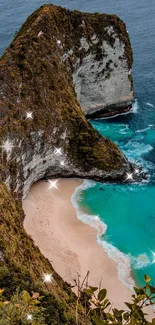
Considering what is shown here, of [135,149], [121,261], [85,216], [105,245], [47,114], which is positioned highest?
[47,114]

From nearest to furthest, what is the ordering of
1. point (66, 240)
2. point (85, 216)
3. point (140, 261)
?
point (140, 261) < point (66, 240) < point (85, 216)


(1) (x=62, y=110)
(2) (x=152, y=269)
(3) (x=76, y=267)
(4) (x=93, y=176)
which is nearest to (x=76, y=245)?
(3) (x=76, y=267)

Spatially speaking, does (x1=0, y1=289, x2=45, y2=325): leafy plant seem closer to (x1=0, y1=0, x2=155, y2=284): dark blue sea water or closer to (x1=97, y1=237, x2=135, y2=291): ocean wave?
(x1=97, y1=237, x2=135, y2=291): ocean wave

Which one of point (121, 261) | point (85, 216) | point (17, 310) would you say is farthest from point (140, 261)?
point (17, 310)

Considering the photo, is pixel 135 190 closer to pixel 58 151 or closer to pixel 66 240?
pixel 58 151

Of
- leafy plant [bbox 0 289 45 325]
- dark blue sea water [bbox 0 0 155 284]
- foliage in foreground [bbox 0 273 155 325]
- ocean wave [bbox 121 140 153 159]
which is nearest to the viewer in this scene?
foliage in foreground [bbox 0 273 155 325]

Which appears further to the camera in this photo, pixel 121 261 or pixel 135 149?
pixel 135 149

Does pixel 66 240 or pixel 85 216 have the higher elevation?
pixel 85 216

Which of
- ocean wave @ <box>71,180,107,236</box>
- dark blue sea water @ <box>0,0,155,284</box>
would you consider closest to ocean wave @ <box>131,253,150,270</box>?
dark blue sea water @ <box>0,0,155,284</box>
